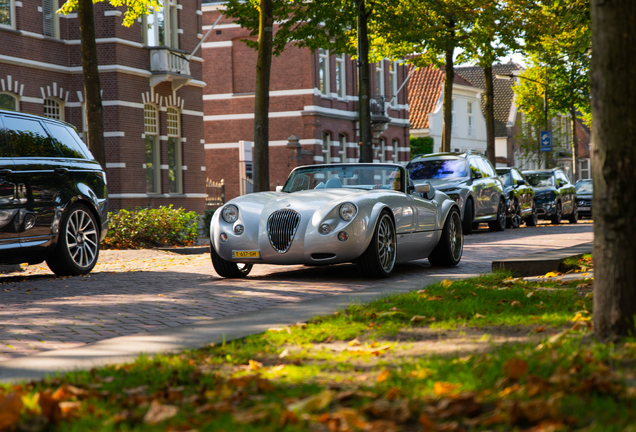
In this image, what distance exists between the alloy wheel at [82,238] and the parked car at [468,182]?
33.1ft

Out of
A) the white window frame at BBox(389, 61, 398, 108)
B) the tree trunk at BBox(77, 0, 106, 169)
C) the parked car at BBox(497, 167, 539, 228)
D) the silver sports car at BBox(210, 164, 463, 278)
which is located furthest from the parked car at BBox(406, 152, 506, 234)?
the white window frame at BBox(389, 61, 398, 108)

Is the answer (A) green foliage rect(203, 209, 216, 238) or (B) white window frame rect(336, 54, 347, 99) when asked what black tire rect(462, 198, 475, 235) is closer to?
(A) green foliage rect(203, 209, 216, 238)

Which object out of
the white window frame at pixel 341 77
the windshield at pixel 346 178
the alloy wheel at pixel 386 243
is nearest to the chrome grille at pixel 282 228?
the alloy wheel at pixel 386 243

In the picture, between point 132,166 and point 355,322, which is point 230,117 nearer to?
point 132,166

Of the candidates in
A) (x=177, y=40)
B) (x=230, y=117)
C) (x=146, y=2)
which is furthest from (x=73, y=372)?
(x=230, y=117)

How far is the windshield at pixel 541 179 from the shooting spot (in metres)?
27.1

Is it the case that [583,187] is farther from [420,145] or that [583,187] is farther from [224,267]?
[224,267]

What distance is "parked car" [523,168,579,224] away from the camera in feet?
86.4

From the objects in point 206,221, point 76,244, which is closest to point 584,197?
point 206,221

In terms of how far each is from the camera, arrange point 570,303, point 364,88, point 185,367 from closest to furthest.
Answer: point 185,367 → point 570,303 → point 364,88

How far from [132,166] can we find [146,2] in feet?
29.1

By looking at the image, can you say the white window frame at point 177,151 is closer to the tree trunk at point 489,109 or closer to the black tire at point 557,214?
the tree trunk at point 489,109

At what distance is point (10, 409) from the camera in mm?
3416

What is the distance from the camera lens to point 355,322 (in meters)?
5.89
